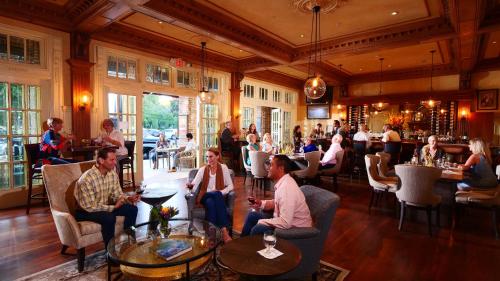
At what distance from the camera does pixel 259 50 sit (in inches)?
258

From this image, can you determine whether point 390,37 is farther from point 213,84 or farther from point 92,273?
point 92,273

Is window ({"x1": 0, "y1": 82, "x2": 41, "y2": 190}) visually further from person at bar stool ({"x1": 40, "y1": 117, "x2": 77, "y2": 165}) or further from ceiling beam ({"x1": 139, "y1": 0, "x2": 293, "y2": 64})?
ceiling beam ({"x1": 139, "y1": 0, "x2": 293, "y2": 64})

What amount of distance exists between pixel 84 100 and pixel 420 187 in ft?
19.3

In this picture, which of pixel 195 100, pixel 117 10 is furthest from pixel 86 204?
pixel 195 100

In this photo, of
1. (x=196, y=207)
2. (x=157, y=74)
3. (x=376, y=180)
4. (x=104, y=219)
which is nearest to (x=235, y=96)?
(x=157, y=74)

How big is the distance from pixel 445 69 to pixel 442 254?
8.77 metres

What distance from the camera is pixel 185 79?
777 cm

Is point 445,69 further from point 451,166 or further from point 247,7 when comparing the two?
point 247,7

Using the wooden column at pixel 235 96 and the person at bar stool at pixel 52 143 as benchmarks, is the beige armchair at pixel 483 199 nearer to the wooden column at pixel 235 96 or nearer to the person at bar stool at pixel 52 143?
the person at bar stool at pixel 52 143

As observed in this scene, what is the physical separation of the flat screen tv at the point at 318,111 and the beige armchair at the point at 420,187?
8.67 m

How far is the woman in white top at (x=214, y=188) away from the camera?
3268 mm

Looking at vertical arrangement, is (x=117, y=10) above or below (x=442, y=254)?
above

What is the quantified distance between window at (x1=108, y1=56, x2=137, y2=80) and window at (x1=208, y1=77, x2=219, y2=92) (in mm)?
2367

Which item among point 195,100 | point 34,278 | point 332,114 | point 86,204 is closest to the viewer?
point 34,278
